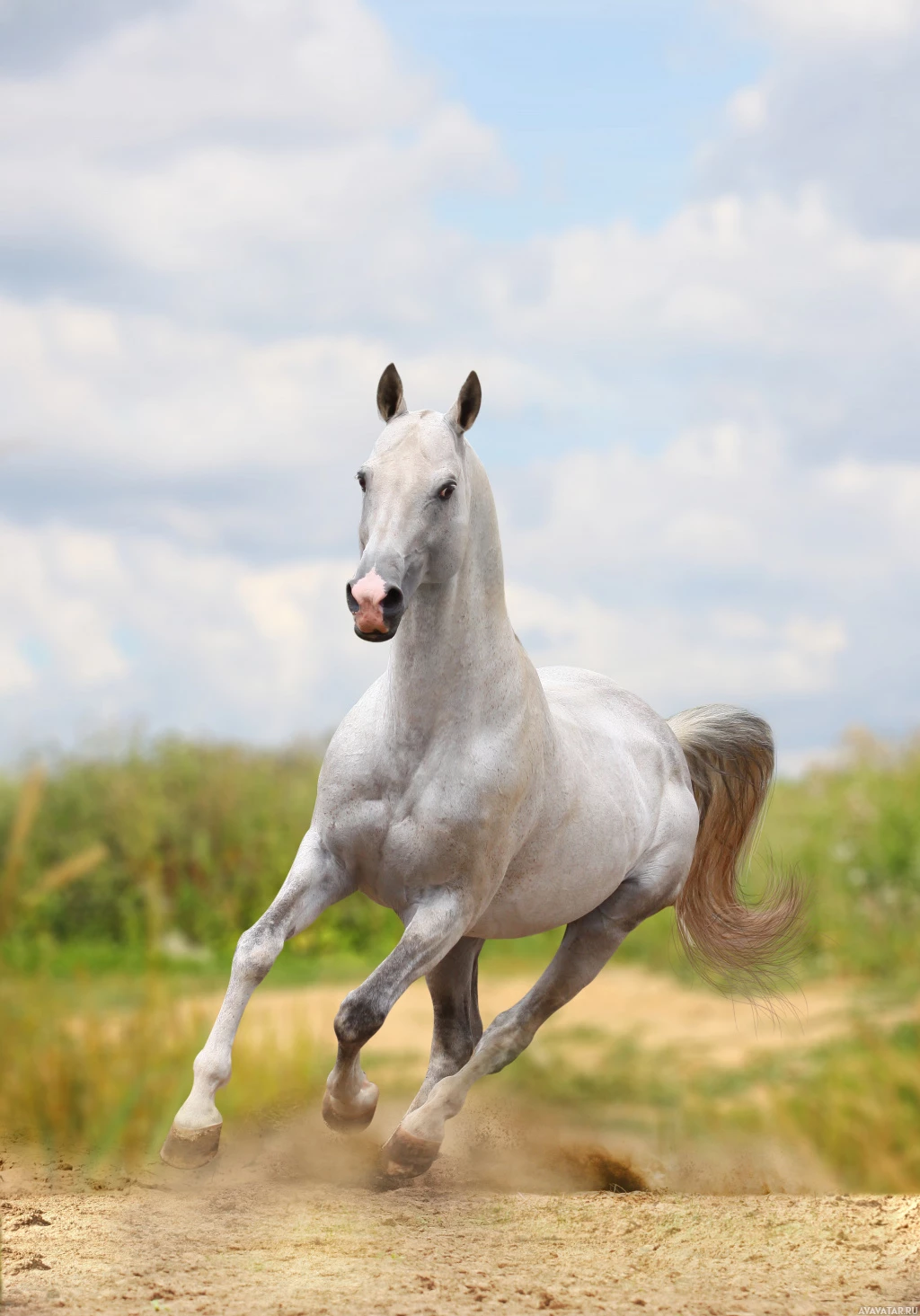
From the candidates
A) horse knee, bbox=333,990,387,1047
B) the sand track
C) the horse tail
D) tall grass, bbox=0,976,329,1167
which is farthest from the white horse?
tall grass, bbox=0,976,329,1167

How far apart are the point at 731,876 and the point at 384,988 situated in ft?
8.05

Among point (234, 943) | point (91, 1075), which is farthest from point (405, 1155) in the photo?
point (234, 943)

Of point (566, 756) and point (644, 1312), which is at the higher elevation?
point (566, 756)

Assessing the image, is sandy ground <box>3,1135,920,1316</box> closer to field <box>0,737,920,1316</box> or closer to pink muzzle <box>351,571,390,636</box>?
field <box>0,737,920,1316</box>

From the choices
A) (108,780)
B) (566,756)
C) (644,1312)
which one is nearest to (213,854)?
(108,780)

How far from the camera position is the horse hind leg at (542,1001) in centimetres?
470

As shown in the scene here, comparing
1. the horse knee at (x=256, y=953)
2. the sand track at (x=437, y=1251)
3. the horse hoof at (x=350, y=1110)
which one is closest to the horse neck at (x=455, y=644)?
the horse knee at (x=256, y=953)

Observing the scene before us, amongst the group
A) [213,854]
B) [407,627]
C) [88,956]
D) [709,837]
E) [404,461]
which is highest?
[404,461]

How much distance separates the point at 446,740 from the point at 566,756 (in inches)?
28.1

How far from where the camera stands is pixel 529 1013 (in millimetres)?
5223

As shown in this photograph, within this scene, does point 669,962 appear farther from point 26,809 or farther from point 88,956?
point 26,809

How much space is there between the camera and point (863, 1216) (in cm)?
532

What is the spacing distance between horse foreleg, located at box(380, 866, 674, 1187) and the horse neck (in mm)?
1395

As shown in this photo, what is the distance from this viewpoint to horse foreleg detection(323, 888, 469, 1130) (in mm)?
4320
